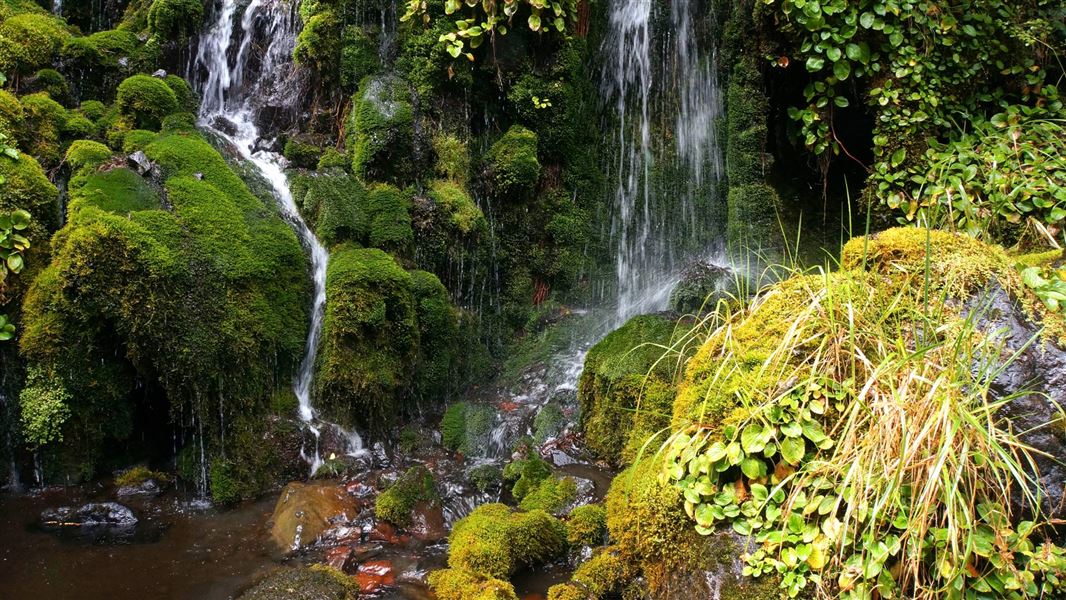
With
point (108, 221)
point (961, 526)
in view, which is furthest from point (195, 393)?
point (961, 526)

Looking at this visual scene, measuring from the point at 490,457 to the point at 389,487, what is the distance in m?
1.33

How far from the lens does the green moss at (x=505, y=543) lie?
467 cm

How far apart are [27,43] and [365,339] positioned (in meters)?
5.72

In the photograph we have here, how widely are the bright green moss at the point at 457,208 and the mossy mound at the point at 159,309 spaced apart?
6.78 feet

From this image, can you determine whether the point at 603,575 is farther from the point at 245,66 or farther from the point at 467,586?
the point at 245,66

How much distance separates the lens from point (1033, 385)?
303 cm

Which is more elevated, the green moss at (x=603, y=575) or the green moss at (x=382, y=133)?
the green moss at (x=382, y=133)

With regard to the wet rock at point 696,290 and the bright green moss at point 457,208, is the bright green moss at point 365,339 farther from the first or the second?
the wet rock at point 696,290

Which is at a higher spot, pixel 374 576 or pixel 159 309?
pixel 159 309

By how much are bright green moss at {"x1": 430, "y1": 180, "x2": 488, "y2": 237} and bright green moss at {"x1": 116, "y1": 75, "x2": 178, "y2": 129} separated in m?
3.28

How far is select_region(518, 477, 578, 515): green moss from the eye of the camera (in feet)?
18.4

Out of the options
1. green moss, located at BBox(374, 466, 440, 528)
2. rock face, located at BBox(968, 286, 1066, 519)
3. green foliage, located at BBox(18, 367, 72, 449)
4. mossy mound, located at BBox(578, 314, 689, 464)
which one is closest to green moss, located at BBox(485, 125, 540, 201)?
mossy mound, located at BBox(578, 314, 689, 464)

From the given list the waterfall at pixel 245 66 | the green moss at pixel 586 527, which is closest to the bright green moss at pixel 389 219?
the waterfall at pixel 245 66

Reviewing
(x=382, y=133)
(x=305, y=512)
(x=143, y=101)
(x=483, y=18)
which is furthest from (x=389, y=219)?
(x=305, y=512)
